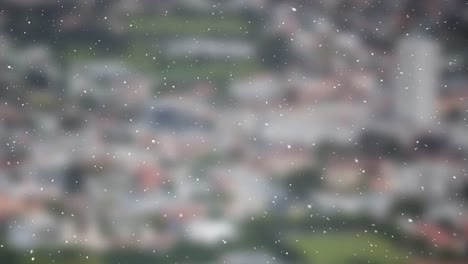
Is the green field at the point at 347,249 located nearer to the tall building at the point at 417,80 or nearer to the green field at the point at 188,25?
the tall building at the point at 417,80

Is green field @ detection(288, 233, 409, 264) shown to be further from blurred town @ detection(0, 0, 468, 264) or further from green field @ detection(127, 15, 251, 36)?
green field @ detection(127, 15, 251, 36)

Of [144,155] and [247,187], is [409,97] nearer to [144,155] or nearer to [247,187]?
[247,187]

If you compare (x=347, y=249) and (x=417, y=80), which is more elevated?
(x=417, y=80)

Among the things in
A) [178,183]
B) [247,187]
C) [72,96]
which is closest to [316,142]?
[247,187]

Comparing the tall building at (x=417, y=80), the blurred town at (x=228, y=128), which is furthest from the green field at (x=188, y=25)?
the tall building at (x=417, y=80)

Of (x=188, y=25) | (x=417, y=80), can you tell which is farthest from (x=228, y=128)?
(x=417, y=80)

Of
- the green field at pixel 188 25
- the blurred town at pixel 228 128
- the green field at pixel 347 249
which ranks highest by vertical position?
the green field at pixel 188 25

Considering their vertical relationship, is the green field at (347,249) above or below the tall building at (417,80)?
below

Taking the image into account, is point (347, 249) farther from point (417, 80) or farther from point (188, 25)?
point (188, 25)

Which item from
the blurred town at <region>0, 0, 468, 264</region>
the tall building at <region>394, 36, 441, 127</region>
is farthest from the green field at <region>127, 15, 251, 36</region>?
the tall building at <region>394, 36, 441, 127</region>
